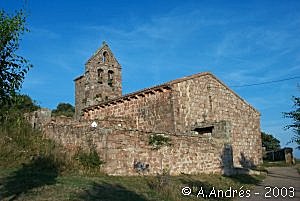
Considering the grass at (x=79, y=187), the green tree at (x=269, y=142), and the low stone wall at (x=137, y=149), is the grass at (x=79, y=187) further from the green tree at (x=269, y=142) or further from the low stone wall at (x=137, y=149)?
the green tree at (x=269, y=142)

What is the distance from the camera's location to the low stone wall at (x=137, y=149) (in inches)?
550

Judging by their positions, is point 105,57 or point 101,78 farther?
point 105,57

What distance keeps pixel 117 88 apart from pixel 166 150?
1370cm

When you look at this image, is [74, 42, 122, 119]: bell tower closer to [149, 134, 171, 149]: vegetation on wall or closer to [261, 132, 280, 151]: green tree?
[149, 134, 171, 149]: vegetation on wall

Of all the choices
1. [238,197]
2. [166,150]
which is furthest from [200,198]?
[166,150]

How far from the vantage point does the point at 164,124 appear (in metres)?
22.3

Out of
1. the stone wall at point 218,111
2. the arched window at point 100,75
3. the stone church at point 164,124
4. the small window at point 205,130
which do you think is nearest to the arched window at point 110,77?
the stone church at point 164,124

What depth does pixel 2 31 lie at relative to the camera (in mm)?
7367

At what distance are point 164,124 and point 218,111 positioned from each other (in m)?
5.14

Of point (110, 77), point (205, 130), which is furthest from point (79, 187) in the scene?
point (110, 77)

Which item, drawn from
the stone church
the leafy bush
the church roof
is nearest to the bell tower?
the stone church

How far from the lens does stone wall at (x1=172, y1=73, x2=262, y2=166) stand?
73.8 feet

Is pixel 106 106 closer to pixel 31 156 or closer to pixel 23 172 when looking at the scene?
pixel 31 156

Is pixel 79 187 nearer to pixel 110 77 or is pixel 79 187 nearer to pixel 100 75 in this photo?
pixel 100 75
